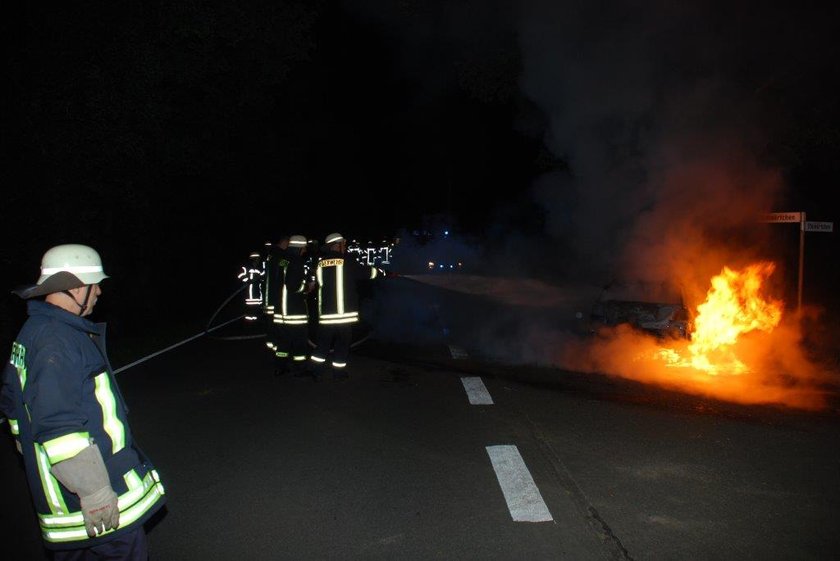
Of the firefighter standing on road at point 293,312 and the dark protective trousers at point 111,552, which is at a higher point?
the firefighter standing on road at point 293,312

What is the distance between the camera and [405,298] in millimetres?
23031

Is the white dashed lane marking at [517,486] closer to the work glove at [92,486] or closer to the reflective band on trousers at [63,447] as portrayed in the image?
the work glove at [92,486]

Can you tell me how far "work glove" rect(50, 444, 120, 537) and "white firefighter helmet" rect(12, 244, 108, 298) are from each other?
72 cm

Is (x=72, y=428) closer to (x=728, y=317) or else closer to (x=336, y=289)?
(x=336, y=289)

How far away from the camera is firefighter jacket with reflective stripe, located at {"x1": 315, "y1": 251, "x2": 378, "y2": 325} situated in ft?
28.4

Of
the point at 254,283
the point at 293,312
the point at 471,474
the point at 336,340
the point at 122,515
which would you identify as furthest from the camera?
the point at 254,283

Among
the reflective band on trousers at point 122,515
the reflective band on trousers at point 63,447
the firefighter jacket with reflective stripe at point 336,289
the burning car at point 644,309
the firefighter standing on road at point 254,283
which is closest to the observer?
the reflective band on trousers at point 63,447

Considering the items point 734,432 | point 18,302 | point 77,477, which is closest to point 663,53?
point 734,432

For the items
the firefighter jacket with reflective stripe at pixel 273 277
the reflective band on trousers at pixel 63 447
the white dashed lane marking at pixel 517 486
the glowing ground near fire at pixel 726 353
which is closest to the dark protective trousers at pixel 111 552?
the reflective band on trousers at pixel 63 447

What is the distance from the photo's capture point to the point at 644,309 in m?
10.2

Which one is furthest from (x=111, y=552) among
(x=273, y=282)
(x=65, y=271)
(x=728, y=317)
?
(x=728, y=317)

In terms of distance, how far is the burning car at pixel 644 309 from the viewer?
980 cm

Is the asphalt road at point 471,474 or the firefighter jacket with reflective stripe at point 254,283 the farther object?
the firefighter jacket with reflective stripe at point 254,283

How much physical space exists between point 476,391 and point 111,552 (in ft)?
18.8
